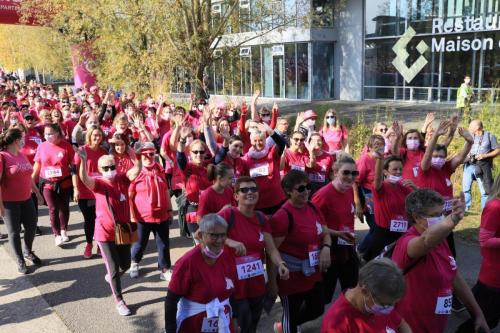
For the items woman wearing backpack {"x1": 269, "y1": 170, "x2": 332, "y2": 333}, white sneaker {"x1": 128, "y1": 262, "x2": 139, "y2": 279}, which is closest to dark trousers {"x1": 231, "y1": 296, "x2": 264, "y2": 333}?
woman wearing backpack {"x1": 269, "y1": 170, "x2": 332, "y2": 333}

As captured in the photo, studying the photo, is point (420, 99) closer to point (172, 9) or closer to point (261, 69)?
point (261, 69)

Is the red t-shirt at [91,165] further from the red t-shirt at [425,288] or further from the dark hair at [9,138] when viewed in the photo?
the red t-shirt at [425,288]

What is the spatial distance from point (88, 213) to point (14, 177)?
1110 millimetres

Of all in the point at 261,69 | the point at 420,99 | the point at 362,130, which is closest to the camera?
the point at 362,130

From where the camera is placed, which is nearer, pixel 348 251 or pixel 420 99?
pixel 348 251

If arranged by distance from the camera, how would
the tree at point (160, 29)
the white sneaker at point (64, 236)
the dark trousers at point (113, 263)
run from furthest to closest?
the tree at point (160, 29), the white sneaker at point (64, 236), the dark trousers at point (113, 263)

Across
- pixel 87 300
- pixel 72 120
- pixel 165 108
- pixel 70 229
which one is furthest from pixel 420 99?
pixel 87 300

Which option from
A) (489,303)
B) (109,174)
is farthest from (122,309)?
(489,303)

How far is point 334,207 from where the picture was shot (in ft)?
14.3

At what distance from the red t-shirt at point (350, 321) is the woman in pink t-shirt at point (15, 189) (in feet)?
15.8

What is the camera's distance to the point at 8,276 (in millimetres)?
6070

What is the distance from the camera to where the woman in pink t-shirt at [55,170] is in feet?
22.4

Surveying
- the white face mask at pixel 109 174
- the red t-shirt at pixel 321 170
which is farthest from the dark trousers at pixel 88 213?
the red t-shirt at pixel 321 170

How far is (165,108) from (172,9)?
6.18 m
